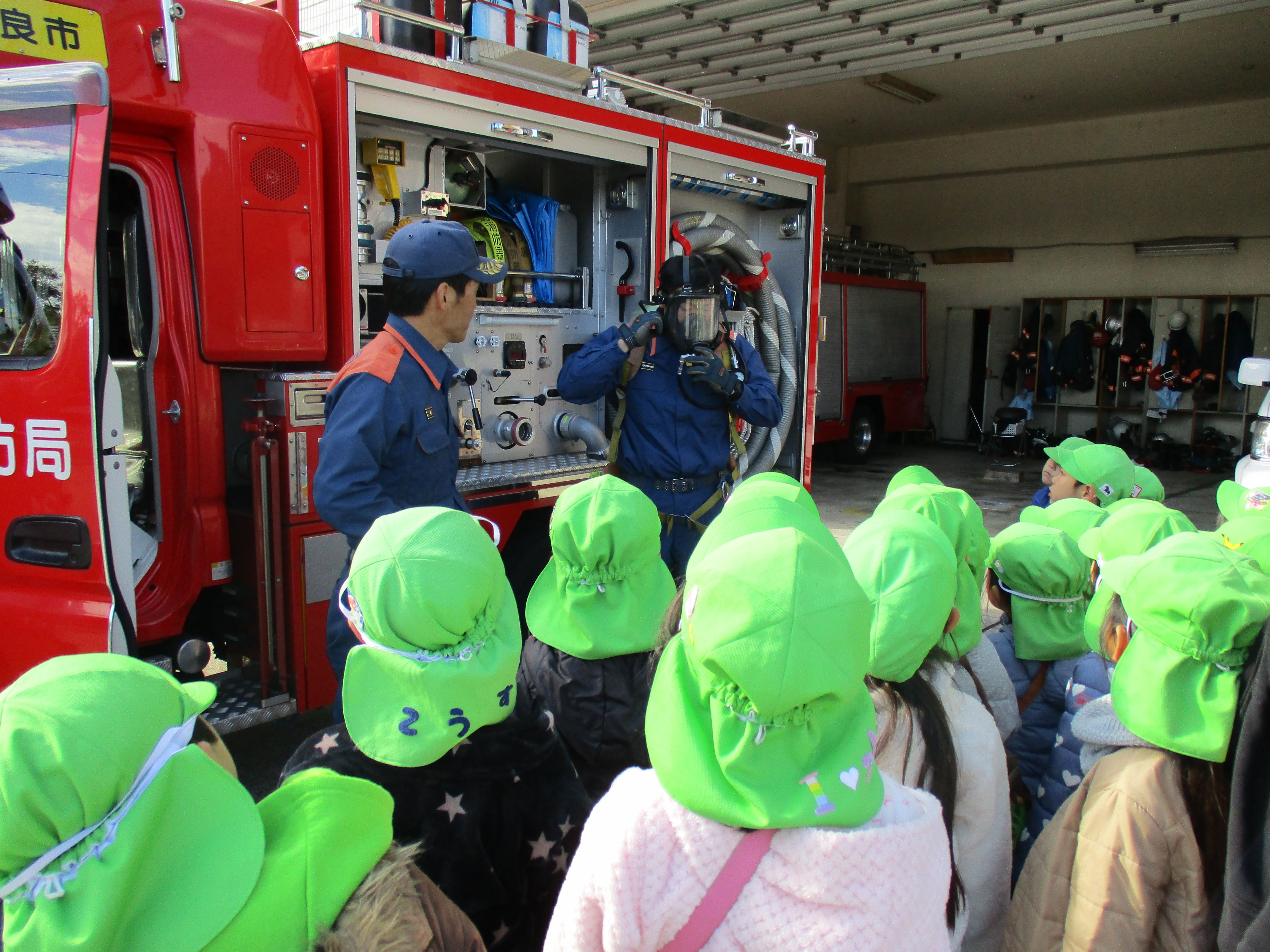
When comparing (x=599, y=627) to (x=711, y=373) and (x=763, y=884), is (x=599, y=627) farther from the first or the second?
→ (x=711, y=373)

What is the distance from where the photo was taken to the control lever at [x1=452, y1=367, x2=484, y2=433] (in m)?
3.70

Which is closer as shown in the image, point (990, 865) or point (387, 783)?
point (387, 783)

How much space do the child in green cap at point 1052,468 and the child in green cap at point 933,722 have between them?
205 cm

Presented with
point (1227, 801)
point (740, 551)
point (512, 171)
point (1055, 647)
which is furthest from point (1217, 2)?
point (740, 551)

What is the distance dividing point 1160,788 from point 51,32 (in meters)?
3.06

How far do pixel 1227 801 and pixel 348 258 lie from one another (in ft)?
9.11

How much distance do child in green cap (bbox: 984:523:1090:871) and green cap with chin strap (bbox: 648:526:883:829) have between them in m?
1.35

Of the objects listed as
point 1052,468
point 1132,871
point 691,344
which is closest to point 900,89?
point 1052,468

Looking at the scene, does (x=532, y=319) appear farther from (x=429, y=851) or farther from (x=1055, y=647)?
(x=429, y=851)

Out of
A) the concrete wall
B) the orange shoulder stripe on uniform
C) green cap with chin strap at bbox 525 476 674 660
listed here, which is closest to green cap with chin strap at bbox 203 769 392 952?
green cap with chin strap at bbox 525 476 674 660

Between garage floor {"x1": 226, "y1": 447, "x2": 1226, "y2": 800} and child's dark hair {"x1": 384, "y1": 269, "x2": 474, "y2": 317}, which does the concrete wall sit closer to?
garage floor {"x1": 226, "y1": 447, "x2": 1226, "y2": 800}

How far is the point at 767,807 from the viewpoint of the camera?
98 cm

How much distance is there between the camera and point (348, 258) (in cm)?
306

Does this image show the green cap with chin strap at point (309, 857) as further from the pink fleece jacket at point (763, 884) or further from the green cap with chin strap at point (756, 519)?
the green cap with chin strap at point (756, 519)
